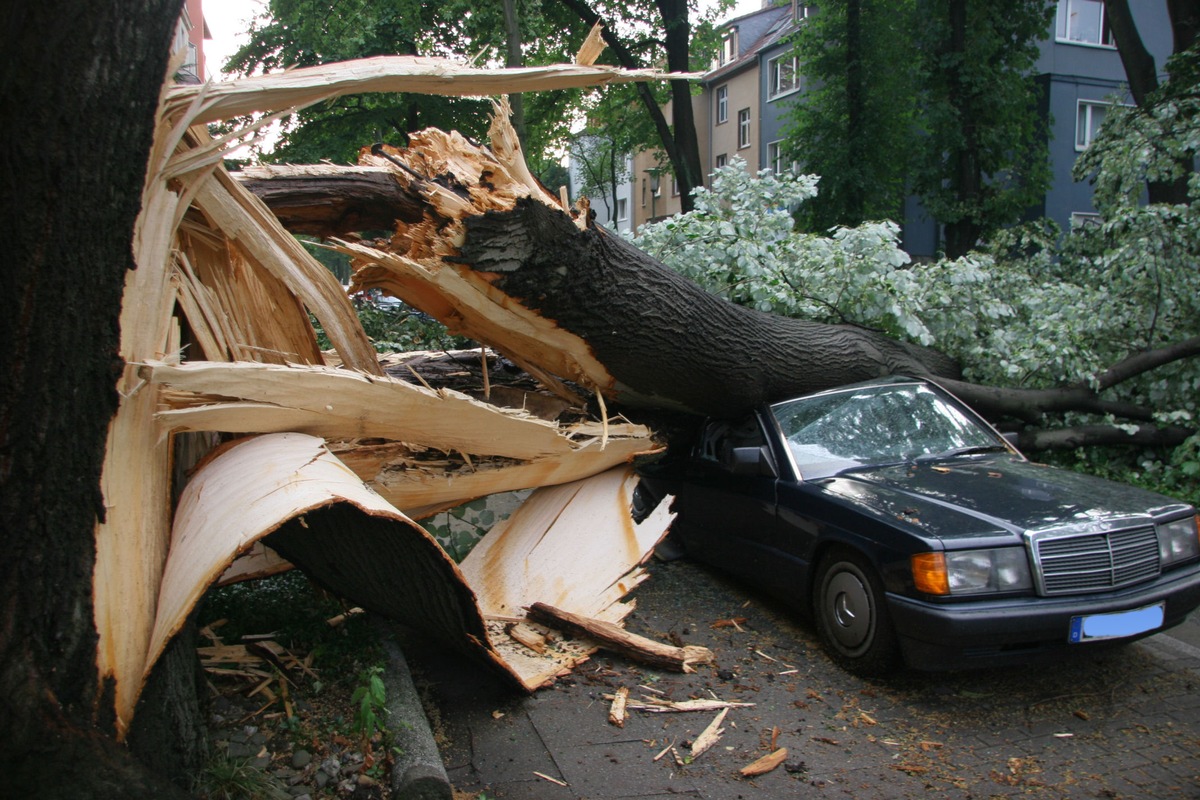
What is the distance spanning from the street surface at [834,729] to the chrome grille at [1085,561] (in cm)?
35

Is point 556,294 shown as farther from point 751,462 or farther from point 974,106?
point 974,106

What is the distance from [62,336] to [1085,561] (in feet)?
13.6

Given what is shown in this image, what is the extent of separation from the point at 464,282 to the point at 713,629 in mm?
2520

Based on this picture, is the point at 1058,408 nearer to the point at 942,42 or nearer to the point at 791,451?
the point at 791,451

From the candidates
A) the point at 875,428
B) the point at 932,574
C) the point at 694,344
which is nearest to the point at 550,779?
the point at 932,574

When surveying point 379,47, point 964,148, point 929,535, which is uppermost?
point 379,47

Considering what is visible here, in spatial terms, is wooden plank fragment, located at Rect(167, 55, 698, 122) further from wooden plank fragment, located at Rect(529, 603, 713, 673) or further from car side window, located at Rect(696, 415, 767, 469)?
wooden plank fragment, located at Rect(529, 603, 713, 673)

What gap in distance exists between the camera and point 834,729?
→ 4.06 meters

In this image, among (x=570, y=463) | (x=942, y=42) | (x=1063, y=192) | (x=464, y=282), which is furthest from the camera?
(x=1063, y=192)

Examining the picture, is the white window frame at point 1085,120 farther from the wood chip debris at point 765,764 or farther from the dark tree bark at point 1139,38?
the wood chip debris at point 765,764

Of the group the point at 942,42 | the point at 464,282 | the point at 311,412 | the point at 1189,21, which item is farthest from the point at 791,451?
the point at 942,42

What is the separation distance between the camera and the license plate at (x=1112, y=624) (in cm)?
399

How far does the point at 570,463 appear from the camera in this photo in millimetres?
5305

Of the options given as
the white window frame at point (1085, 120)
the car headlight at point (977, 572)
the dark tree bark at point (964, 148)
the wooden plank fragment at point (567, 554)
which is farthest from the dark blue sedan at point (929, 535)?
the white window frame at point (1085, 120)
